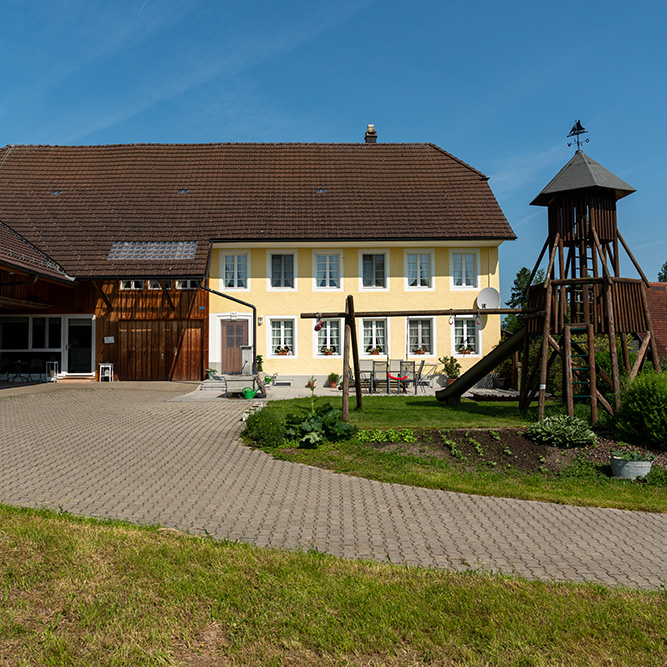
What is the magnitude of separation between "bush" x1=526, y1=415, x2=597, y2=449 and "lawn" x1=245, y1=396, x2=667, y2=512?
0.60 feet

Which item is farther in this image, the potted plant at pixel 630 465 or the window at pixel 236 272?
the window at pixel 236 272

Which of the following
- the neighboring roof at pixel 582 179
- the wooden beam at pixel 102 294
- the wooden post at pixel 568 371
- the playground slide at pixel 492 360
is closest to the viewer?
the wooden post at pixel 568 371

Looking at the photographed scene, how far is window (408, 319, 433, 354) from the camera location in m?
23.2

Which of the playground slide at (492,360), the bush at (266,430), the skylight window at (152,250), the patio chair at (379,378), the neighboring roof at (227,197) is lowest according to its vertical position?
the bush at (266,430)

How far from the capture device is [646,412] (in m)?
9.54

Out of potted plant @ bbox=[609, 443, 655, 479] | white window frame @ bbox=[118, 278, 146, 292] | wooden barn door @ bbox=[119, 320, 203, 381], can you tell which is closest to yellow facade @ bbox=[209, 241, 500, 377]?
→ wooden barn door @ bbox=[119, 320, 203, 381]

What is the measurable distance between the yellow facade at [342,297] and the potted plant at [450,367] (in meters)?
0.34

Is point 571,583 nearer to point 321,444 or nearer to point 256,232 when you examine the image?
point 321,444

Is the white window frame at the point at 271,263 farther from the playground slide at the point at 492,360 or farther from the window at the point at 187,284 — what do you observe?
the playground slide at the point at 492,360

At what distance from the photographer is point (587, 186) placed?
12578 mm

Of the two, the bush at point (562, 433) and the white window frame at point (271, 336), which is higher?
the white window frame at point (271, 336)

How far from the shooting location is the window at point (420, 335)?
76.0ft

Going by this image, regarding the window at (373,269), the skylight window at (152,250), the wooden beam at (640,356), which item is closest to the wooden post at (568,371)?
the wooden beam at (640,356)

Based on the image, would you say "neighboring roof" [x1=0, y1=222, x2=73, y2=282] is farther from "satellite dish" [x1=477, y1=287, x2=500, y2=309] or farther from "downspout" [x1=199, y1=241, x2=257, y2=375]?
"satellite dish" [x1=477, y1=287, x2=500, y2=309]
